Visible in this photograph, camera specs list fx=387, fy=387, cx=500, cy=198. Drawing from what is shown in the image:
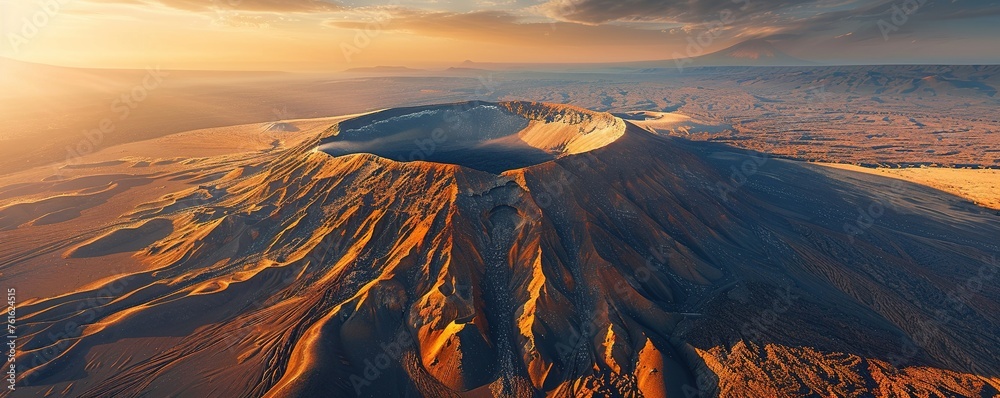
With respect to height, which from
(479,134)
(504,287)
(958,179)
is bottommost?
(958,179)

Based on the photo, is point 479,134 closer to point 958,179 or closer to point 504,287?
point 504,287

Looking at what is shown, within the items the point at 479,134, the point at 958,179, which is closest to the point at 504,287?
the point at 479,134

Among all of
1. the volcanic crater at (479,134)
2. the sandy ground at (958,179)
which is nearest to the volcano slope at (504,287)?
the volcanic crater at (479,134)

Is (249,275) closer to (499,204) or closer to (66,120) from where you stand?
(499,204)

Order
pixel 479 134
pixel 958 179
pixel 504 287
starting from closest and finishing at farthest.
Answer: pixel 504 287 < pixel 479 134 < pixel 958 179

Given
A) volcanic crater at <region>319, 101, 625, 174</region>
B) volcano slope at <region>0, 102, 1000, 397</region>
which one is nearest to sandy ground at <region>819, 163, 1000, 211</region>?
volcano slope at <region>0, 102, 1000, 397</region>

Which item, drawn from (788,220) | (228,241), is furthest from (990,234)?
(228,241)

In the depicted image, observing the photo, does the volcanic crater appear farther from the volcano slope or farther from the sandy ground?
the sandy ground

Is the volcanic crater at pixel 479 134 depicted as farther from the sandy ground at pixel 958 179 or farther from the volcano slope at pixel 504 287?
the sandy ground at pixel 958 179
